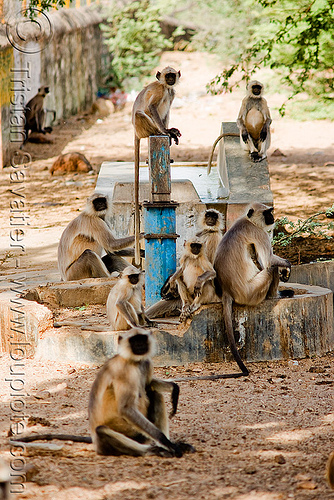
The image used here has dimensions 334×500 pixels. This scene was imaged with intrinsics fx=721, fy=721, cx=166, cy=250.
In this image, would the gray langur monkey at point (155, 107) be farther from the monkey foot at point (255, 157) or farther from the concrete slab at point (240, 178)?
the monkey foot at point (255, 157)

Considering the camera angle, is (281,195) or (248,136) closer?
(248,136)

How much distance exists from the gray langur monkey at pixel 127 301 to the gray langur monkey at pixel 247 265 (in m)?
0.63

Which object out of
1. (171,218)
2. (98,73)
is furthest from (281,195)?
(98,73)

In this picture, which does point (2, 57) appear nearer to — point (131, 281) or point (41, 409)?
point (131, 281)

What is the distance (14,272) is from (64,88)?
11241mm

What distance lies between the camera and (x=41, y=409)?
169 inches

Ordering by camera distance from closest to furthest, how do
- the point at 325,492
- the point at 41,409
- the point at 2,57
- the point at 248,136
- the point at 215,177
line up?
1. the point at 325,492
2. the point at 41,409
3. the point at 248,136
4. the point at 215,177
5. the point at 2,57

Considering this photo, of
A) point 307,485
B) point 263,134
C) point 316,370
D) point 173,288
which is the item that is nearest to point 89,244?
point 173,288

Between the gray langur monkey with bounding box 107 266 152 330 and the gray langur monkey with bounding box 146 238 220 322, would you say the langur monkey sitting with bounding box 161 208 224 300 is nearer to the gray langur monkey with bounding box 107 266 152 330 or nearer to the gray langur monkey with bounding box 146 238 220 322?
the gray langur monkey with bounding box 146 238 220 322

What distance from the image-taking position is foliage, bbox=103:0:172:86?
67.7 ft

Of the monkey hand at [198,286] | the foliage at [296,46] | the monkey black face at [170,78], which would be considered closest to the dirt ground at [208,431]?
the monkey hand at [198,286]

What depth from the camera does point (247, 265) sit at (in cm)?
525

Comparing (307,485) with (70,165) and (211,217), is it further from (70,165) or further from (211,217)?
(70,165)

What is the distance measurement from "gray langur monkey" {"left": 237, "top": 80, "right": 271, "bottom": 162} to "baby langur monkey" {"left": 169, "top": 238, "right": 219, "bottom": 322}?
2.92m
